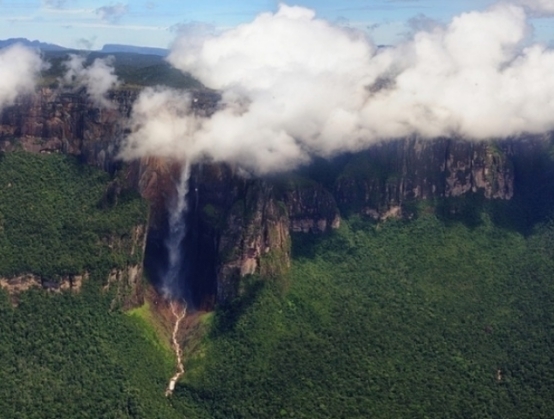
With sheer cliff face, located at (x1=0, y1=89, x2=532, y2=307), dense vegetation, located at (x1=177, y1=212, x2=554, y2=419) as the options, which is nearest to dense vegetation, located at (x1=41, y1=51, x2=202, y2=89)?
sheer cliff face, located at (x1=0, y1=89, x2=532, y2=307)

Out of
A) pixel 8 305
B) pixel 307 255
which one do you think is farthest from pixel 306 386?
pixel 8 305

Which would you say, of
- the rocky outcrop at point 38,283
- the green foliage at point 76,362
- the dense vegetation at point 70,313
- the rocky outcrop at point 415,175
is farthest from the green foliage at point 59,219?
the rocky outcrop at point 415,175

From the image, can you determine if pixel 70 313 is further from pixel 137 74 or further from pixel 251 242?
pixel 137 74

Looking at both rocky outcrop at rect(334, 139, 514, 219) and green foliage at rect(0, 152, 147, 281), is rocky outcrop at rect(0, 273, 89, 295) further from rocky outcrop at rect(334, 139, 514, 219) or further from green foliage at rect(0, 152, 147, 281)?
rocky outcrop at rect(334, 139, 514, 219)

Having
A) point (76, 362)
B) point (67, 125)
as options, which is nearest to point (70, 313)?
point (76, 362)

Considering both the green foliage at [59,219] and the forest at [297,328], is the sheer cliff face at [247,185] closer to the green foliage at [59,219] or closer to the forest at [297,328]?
the forest at [297,328]

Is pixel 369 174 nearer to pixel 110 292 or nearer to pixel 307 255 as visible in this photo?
pixel 307 255
